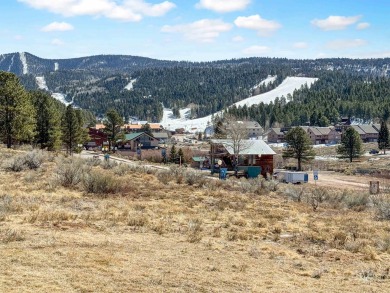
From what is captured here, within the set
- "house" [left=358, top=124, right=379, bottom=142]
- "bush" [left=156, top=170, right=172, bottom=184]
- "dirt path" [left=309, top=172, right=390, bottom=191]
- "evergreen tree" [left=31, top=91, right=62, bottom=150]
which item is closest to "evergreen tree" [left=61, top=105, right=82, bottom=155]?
"evergreen tree" [left=31, top=91, right=62, bottom=150]

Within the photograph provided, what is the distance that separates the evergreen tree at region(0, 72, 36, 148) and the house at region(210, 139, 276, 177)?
71.7ft

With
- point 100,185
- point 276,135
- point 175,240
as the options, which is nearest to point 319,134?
point 276,135

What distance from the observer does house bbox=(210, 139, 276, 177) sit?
52000 mm

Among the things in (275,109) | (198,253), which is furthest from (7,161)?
(275,109)

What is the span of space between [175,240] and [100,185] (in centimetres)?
856

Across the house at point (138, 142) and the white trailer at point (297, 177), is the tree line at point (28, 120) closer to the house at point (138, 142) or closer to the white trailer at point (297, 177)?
the house at point (138, 142)

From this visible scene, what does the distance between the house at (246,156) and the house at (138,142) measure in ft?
129

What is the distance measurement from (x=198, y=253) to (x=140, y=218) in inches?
154

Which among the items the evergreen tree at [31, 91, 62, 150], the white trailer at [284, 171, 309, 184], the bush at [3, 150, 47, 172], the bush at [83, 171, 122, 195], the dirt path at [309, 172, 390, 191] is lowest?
the dirt path at [309, 172, 390, 191]

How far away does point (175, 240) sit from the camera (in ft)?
40.5

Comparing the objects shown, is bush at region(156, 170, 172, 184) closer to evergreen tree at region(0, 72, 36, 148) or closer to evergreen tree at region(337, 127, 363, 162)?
evergreen tree at region(0, 72, 36, 148)

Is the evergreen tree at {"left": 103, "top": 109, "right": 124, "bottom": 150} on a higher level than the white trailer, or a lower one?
higher

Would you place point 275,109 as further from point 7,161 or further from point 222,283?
point 222,283

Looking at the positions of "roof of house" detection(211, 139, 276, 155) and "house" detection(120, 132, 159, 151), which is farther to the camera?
"house" detection(120, 132, 159, 151)
